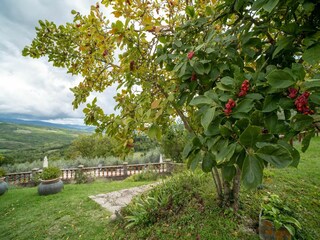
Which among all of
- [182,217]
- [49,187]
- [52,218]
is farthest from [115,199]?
[182,217]

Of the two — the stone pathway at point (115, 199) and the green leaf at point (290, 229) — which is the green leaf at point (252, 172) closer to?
the green leaf at point (290, 229)

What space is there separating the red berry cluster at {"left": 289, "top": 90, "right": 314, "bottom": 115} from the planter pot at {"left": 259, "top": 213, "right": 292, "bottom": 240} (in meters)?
2.35

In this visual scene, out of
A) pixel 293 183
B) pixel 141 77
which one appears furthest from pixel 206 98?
pixel 293 183

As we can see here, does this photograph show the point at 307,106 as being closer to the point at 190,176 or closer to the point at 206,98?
the point at 206,98

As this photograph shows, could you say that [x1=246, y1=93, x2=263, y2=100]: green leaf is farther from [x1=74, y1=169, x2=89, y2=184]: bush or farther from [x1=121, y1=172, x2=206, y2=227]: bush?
[x1=74, y1=169, x2=89, y2=184]: bush

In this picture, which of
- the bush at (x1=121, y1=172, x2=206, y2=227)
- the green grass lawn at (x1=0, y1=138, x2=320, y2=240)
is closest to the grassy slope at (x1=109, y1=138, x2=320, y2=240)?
the green grass lawn at (x1=0, y1=138, x2=320, y2=240)

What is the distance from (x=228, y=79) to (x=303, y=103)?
1.13ft

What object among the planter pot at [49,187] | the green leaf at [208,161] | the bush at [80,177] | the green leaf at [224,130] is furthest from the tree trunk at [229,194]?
the bush at [80,177]

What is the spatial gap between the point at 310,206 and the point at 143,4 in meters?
4.24

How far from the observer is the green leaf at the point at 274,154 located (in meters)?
0.67

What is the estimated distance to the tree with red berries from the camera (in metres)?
0.81

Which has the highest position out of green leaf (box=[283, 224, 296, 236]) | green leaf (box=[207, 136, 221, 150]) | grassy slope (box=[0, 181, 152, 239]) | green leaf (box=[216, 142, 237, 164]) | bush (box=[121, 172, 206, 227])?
green leaf (box=[207, 136, 221, 150])

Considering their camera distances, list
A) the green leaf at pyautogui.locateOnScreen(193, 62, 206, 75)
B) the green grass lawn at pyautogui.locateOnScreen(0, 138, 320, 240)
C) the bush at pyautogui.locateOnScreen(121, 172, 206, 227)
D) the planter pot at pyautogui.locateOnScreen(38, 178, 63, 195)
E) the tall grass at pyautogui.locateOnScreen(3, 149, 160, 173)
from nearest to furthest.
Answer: the green leaf at pyautogui.locateOnScreen(193, 62, 206, 75), the green grass lawn at pyautogui.locateOnScreen(0, 138, 320, 240), the bush at pyautogui.locateOnScreen(121, 172, 206, 227), the planter pot at pyautogui.locateOnScreen(38, 178, 63, 195), the tall grass at pyautogui.locateOnScreen(3, 149, 160, 173)

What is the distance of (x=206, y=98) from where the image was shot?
0.96m
